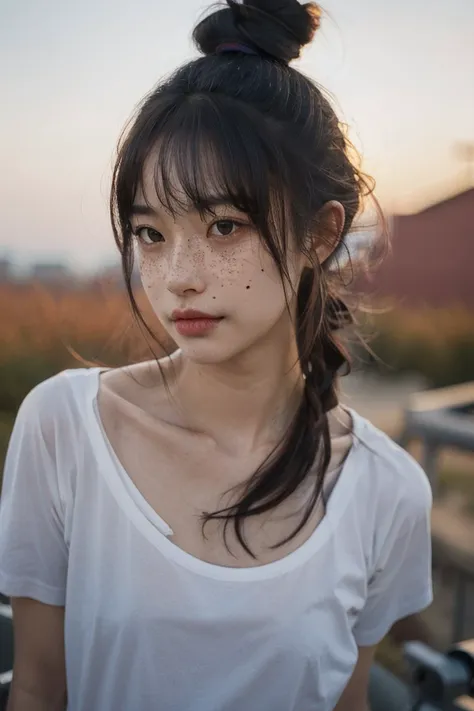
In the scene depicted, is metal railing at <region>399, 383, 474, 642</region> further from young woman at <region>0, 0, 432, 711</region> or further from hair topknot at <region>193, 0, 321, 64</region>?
hair topknot at <region>193, 0, 321, 64</region>

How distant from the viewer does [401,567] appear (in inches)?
45.1

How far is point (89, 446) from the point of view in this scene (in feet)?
3.22

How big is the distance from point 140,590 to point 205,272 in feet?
1.31

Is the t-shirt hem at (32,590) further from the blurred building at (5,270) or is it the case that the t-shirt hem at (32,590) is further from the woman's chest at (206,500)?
the blurred building at (5,270)

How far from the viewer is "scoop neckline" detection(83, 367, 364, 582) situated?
95cm

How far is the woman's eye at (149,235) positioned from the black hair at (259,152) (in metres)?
0.03

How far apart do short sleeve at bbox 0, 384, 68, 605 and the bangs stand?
13.4 inches

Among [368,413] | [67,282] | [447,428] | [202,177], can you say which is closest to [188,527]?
[202,177]

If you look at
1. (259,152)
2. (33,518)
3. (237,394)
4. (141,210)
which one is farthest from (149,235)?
(33,518)

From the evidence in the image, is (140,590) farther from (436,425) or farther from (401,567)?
(436,425)

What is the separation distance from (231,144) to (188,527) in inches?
19.0

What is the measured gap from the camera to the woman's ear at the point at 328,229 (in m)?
1.00

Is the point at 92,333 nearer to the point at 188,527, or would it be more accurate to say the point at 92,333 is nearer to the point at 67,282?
the point at 67,282

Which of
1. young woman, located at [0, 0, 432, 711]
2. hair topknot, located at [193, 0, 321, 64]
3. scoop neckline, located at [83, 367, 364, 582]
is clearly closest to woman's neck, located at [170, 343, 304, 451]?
young woman, located at [0, 0, 432, 711]
